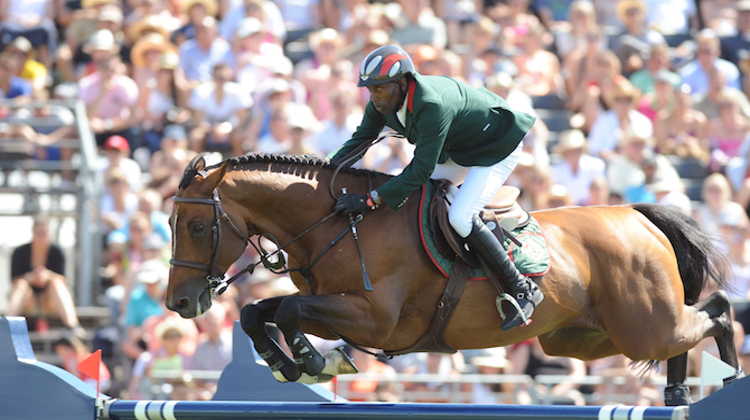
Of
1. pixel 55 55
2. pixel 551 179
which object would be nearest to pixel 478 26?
pixel 551 179

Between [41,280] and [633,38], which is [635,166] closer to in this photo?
[633,38]

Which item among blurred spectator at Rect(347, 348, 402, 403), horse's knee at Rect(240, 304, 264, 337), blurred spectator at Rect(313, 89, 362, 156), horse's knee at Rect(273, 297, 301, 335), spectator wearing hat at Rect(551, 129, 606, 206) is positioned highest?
horse's knee at Rect(273, 297, 301, 335)

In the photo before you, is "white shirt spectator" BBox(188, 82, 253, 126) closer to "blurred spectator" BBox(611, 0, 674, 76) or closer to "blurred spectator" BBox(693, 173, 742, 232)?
"blurred spectator" BBox(611, 0, 674, 76)

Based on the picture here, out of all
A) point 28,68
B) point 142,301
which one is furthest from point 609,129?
point 28,68

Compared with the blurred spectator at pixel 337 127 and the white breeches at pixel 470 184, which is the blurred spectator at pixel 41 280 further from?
the white breeches at pixel 470 184

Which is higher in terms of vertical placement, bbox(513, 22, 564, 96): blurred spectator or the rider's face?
the rider's face

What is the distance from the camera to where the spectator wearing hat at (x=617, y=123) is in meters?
10.9

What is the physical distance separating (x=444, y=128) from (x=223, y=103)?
249 inches

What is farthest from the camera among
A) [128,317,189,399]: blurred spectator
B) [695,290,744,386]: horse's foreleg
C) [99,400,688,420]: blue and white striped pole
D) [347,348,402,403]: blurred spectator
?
[128,317,189,399]: blurred spectator

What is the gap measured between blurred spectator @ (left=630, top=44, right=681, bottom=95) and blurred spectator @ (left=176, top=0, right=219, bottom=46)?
17.8 ft

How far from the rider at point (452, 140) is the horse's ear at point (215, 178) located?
0.64m

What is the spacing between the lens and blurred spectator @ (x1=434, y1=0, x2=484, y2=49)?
12492 millimetres

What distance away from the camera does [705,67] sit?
11750 millimetres

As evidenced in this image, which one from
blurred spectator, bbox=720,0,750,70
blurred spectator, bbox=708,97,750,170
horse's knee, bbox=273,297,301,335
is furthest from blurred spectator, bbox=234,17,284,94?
horse's knee, bbox=273,297,301,335
